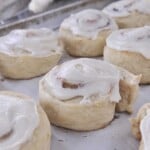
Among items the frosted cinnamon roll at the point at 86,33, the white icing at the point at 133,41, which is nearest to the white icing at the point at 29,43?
the frosted cinnamon roll at the point at 86,33

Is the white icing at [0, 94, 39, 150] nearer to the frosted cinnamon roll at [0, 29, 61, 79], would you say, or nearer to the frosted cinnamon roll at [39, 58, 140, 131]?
the frosted cinnamon roll at [39, 58, 140, 131]

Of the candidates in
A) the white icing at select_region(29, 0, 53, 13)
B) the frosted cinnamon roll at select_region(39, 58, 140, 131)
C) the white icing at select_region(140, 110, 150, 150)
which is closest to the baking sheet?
the frosted cinnamon roll at select_region(39, 58, 140, 131)

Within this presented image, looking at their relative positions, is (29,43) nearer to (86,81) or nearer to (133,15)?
(86,81)

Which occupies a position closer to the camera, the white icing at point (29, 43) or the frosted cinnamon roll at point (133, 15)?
the white icing at point (29, 43)

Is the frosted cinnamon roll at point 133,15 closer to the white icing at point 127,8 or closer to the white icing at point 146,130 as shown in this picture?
the white icing at point 127,8

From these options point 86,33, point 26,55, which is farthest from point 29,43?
point 86,33
